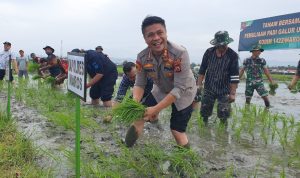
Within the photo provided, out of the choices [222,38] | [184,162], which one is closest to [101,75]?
[222,38]

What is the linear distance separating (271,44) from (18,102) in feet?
37.9

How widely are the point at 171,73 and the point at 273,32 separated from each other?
1323 centimetres

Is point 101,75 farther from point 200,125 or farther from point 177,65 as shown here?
point 177,65

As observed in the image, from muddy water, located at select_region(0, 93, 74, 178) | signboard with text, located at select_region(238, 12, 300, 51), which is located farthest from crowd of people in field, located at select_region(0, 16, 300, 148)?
signboard with text, located at select_region(238, 12, 300, 51)

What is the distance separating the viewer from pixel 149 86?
5176mm

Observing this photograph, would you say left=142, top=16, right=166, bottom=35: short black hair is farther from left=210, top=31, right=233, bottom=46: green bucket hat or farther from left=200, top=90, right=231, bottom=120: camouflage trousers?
left=200, top=90, right=231, bottom=120: camouflage trousers

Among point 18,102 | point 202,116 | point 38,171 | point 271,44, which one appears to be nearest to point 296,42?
point 271,44

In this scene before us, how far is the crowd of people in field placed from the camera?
3020mm

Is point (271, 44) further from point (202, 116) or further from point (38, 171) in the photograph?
point (38, 171)

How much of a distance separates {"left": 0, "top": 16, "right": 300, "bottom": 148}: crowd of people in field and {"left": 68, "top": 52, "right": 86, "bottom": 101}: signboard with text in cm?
9

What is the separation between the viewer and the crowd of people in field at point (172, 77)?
119 inches

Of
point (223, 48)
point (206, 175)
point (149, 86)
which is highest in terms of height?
point (223, 48)

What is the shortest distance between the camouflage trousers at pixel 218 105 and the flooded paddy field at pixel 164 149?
0.23 m

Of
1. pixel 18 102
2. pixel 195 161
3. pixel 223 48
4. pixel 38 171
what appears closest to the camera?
pixel 38 171
